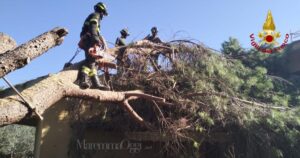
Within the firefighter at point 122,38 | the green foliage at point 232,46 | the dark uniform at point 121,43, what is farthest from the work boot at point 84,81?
the green foliage at point 232,46

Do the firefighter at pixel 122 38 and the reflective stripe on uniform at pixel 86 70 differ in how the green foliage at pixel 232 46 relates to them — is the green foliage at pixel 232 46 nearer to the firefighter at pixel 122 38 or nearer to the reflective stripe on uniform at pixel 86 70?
the firefighter at pixel 122 38

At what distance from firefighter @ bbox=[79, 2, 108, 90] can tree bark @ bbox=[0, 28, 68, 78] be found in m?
0.78

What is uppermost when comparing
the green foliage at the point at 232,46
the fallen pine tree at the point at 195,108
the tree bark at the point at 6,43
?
the green foliage at the point at 232,46

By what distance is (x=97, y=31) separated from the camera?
5.46m

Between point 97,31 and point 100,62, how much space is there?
0.62 metres

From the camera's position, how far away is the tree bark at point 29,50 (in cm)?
369

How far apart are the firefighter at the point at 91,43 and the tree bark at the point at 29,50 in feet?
2.56

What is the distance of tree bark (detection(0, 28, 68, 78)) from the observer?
3686 millimetres

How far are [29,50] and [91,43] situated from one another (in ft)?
5.01

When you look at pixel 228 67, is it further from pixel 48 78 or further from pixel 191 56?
pixel 48 78

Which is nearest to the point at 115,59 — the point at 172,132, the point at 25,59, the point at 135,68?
the point at 135,68

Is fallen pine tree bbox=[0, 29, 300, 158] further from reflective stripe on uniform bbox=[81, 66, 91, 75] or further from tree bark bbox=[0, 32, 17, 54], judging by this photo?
tree bark bbox=[0, 32, 17, 54]

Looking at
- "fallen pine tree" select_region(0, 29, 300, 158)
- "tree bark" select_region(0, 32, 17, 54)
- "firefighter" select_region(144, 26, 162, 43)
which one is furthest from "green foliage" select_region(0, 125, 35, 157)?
"tree bark" select_region(0, 32, 17, 54)

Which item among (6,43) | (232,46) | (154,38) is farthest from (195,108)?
(232,46)
